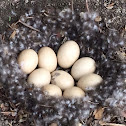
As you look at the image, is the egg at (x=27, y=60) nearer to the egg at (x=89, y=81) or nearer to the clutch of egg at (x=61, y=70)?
the clutch of egg at (x=61, y=70)

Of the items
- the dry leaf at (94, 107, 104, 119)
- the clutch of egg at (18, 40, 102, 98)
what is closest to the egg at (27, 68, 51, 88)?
the clutch of egg at (18, 40, 102, 98)

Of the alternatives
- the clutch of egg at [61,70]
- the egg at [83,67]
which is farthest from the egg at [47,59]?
the egg at [83,67]

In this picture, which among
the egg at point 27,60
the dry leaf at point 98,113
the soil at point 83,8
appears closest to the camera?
the dry leaf at point 98,113

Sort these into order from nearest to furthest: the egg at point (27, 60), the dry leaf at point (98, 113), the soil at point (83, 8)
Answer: the dry leaf at point (98, 113), the egg at point (27, 60), the soil at point (83, 8)

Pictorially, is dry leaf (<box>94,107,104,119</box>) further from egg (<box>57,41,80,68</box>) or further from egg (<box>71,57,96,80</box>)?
egg (<box>57,41,80,68</box>)

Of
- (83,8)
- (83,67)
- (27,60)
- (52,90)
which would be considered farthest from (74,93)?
(83,8)

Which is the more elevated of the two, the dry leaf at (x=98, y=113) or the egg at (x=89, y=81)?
the egg at (x=89, y=81)

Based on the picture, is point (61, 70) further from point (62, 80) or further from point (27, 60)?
point (27, 60)
